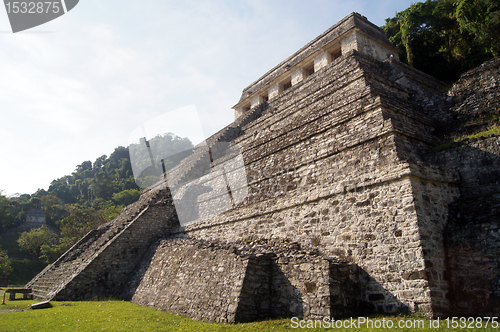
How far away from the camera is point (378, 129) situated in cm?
716

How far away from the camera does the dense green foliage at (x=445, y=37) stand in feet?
40.0

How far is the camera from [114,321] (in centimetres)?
714

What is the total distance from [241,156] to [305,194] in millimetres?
4403

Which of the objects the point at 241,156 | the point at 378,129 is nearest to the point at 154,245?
the point at 241,156

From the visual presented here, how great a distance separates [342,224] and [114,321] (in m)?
5.78

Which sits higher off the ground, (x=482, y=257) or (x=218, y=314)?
(x=482, y=257)

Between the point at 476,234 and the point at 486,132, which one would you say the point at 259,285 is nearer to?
the point at 476,234

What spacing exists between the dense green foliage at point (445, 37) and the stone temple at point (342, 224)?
115 inches

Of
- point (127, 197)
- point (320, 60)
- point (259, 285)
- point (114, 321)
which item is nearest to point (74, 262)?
point (114, 321)

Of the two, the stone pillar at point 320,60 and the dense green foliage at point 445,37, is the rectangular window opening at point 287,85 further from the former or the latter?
the dense green foliage at point 445,37

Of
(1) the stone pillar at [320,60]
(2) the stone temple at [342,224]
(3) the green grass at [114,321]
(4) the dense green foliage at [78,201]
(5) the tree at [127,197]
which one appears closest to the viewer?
(2) the stone temple at [342,224]

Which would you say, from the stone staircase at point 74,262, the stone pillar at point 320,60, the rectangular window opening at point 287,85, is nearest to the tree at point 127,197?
the stone staircase at point 74,262

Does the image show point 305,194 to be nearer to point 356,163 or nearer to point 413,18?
point 356,163

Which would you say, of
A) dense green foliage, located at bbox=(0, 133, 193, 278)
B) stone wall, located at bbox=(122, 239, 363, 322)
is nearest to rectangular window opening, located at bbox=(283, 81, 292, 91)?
dense green foliage, located at bbox=(0, 133, 193, 278)
